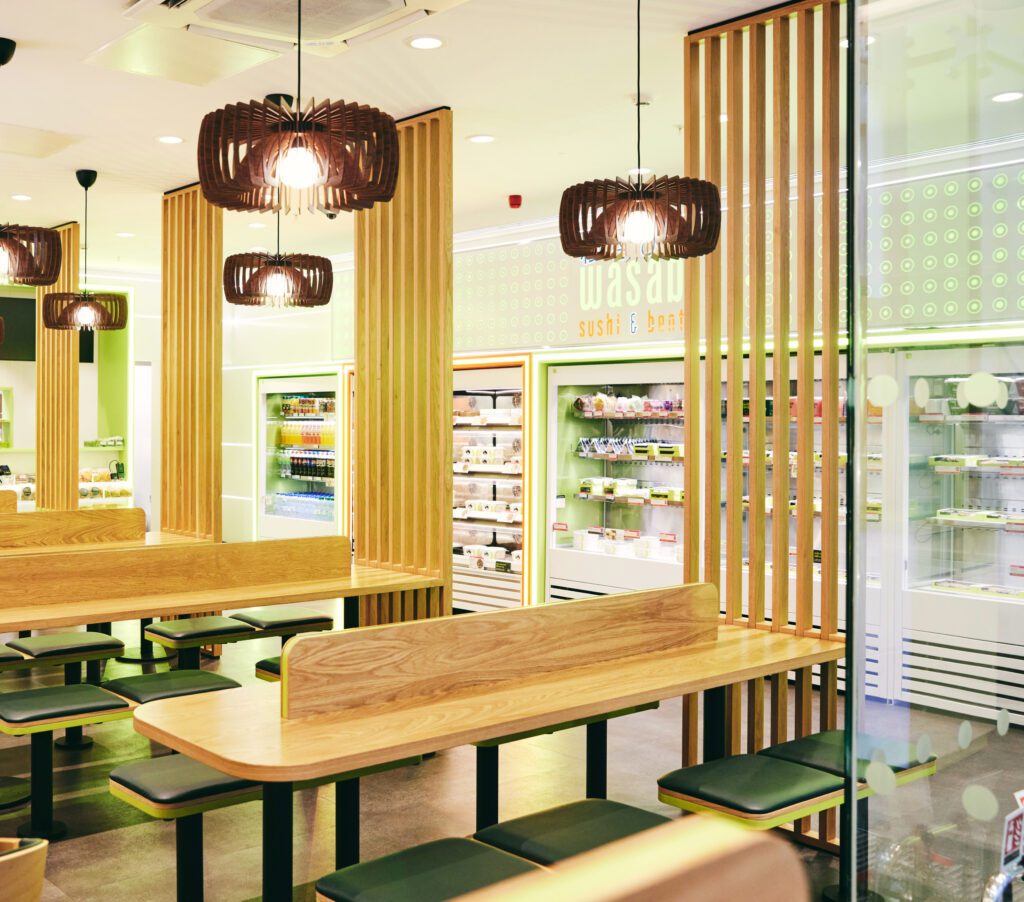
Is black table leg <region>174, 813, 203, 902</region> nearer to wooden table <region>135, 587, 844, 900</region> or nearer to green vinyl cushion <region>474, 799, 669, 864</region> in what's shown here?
wooden table <region>135, 587, 844, 900</region>

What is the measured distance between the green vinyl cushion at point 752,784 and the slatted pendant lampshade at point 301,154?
77.6 inches

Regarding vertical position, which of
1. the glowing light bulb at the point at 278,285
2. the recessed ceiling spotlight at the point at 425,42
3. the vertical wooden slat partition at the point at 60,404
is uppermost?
the recessed ceiling spotlight at the point at 425,42

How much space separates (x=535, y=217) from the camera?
27.0 feet

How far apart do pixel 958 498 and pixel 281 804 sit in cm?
202

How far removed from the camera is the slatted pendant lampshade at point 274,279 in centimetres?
578

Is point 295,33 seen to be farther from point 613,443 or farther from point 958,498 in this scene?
point 613,443

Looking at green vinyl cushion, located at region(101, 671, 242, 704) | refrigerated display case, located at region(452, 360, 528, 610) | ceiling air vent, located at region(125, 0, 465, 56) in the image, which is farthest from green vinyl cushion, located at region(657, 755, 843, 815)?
refrigerated display case, located at region(452, 360, 528, 610)

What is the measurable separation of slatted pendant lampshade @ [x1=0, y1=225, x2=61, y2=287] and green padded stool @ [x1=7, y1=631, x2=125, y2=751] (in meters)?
1.96

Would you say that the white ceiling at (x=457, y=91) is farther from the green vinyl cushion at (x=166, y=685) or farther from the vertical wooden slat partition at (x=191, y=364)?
the green vinyl cushion at (x=166, y=685)

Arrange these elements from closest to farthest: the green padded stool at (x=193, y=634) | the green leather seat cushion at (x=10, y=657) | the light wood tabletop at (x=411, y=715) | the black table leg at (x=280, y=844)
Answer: the light wood tabletop at (x=411, y=715) → the black table leg at (x=280, y=844) → the green leather seat cushion at (x=10, y=657) → the green padded stool at (x=193, y=634)

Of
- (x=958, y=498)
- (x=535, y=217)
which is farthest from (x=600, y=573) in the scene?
(x=958, y=498)

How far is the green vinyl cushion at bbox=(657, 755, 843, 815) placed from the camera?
9.86 ft

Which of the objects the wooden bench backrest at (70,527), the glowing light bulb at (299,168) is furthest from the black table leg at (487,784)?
the wooden bench backrest at (70,527)

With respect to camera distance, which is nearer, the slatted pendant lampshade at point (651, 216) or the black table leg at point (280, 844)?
the black table leg at point (280, 844)
